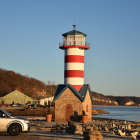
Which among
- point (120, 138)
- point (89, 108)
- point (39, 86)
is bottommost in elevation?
point (120, 138)

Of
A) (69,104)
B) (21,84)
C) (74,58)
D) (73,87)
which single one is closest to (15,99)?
(21,84)

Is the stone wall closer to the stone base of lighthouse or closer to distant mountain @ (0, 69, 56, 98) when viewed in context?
the stone base of lighthouse

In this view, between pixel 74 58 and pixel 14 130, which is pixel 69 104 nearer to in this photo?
pixel 74 58

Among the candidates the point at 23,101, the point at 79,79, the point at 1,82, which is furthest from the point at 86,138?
the point at 1,82

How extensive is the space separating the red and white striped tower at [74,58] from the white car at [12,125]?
16.0 m

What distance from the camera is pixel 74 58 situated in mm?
36500

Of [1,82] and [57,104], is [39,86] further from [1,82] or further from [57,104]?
[57,104]

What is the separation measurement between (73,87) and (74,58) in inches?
121

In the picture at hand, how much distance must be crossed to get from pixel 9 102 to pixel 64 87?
65871 mm

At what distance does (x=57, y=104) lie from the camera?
1389 inches

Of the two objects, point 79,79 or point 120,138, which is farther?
point 79,79

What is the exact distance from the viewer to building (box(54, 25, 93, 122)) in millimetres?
34781

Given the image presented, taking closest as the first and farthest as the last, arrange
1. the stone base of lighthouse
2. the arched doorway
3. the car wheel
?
the car wheel < the stone base of lighthouse < the arched doorway

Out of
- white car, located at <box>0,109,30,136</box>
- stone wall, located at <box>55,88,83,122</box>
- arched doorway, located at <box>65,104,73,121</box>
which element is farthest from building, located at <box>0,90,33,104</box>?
white car, located at <box>0,109,30,136</box>
